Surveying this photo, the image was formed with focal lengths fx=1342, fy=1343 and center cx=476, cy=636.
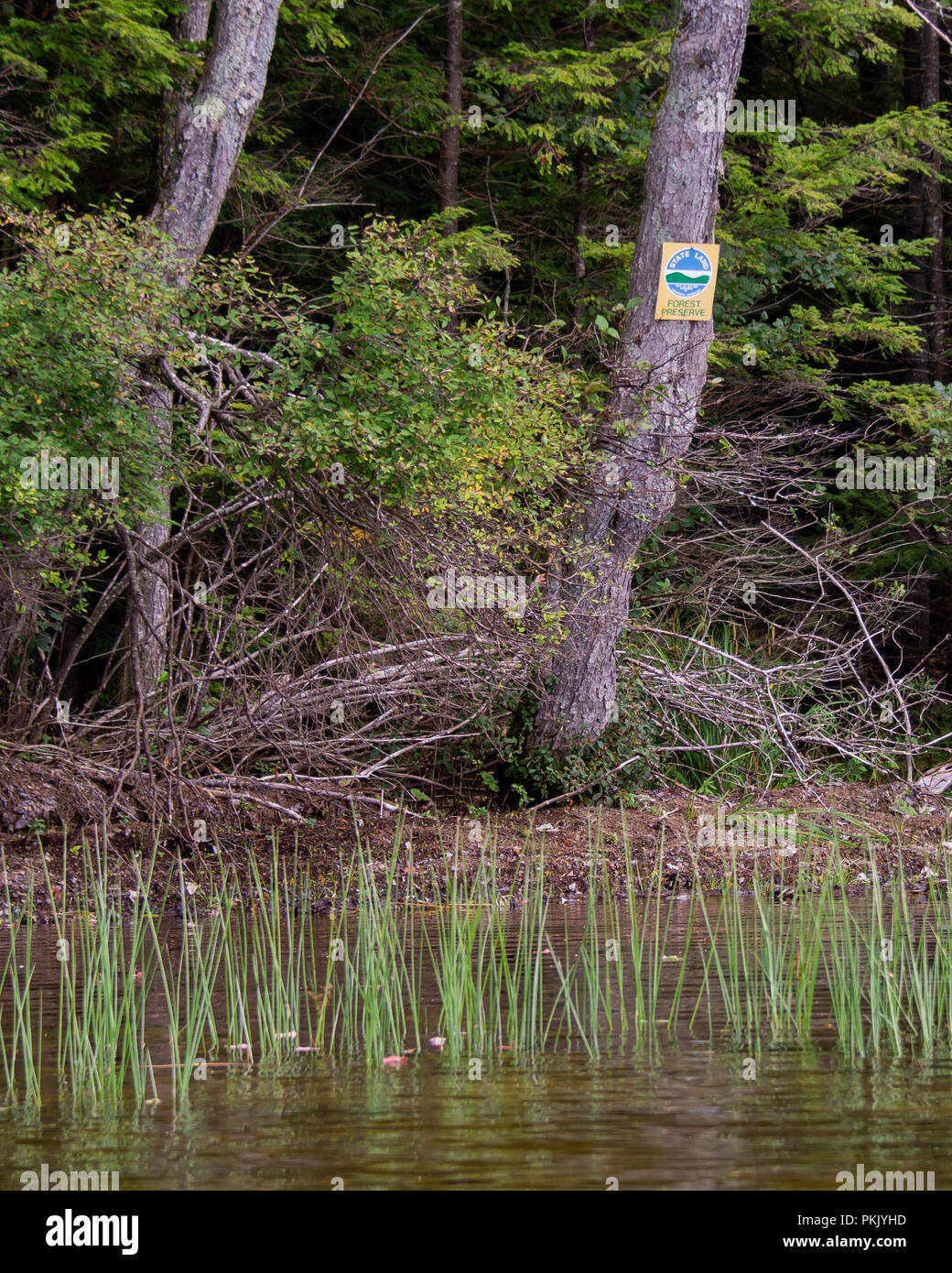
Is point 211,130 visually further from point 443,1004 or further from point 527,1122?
point 527,1122

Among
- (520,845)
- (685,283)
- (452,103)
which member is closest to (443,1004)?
(520,845)

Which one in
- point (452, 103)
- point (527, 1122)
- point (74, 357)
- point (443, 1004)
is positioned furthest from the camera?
point (452, 103)

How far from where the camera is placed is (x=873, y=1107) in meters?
3.65

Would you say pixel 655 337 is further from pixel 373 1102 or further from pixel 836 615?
pixel 373 1102

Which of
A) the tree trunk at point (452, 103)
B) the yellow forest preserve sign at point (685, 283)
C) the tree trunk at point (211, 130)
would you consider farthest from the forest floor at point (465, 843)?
the tree trunk at point (452, 103)

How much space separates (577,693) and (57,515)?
4105 mm

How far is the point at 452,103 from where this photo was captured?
13.2 meters

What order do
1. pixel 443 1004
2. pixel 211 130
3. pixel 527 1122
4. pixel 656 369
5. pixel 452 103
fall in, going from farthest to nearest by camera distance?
pixel 452 103 → pixel 211 130 → pixel 656 369 → pixel 443 1004 → pixel 527 1122

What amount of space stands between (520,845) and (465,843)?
0.40 meters

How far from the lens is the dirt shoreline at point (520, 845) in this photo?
332 inches

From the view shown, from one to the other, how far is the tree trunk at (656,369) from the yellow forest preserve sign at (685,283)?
88mm

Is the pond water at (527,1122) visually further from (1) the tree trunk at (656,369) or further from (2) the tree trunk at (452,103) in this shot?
(2) the tree trunk at (452,103)
